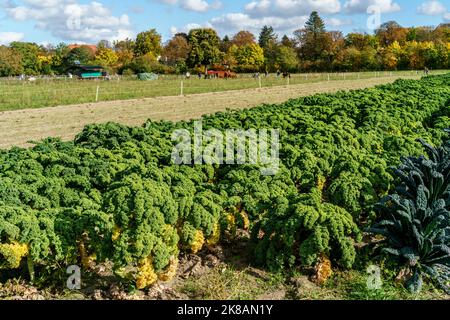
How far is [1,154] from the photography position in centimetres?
771

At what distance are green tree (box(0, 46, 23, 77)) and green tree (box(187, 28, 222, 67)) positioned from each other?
2724 centimetres

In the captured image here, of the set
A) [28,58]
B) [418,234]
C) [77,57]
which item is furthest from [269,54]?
[418,234]

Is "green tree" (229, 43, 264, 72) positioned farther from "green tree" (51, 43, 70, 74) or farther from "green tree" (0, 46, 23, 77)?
"green tree" (0, 46, 23, 77)

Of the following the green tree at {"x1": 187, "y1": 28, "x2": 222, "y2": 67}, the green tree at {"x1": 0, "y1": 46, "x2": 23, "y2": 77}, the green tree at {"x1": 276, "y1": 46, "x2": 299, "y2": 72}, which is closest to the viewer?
the green tree at {"x1": 0, "y1": 46, "x2": 23, "y2": 77}

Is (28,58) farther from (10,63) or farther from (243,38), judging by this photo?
(243,38)

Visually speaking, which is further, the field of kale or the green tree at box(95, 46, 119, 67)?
the green tree at box(95, 46, 119, 67)

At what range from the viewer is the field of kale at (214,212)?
15.1 feet

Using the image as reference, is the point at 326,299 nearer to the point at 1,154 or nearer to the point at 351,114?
the point at 1,154

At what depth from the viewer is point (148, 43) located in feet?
318

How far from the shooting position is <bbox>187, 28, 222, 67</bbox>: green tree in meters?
75.9

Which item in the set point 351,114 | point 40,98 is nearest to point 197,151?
point 351,114

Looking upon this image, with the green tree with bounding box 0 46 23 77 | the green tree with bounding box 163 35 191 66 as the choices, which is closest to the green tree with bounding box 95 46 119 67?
the green tree with bounding box 163 35 191 66

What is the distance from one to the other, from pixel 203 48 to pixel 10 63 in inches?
1173
